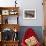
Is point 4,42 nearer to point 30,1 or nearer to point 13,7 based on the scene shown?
point 13,7

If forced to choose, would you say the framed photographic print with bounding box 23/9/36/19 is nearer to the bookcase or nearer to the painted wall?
the painted wall

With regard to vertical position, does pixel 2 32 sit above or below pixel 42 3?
below

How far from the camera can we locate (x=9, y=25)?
17.5 feet

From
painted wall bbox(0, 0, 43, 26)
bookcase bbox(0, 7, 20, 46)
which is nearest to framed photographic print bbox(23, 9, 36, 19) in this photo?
painted wall bbox(0, 0, 43, 26)

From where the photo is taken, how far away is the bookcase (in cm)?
526

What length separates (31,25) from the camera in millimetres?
5363

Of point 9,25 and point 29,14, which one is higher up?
point 29,14

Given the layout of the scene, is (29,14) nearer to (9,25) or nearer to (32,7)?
(32,7)

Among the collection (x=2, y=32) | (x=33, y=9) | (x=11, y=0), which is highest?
(x=11, y=0)

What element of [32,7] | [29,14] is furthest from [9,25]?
[32,7]

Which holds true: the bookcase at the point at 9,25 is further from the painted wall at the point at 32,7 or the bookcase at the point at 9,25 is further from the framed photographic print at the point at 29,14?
the framed photographic print at the point at 29,14

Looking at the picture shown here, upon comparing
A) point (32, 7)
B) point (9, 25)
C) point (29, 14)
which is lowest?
point (9, 25)

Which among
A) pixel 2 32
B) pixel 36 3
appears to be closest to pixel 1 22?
pixel 2 32

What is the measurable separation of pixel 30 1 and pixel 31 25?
87cm
